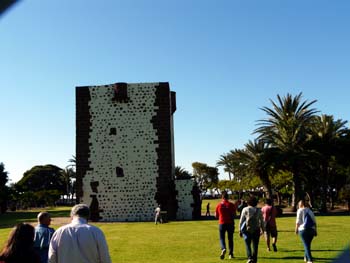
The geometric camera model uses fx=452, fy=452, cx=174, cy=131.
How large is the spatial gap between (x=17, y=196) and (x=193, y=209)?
134 feet

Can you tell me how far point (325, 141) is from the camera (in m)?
36.5

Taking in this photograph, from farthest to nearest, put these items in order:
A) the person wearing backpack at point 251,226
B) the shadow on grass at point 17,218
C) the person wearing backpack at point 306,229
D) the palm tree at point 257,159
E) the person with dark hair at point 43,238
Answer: the palm tree at point 257,159, the shadow on grass at point 17,218, the person wearing backpack at point 251,226, the person wearing backpack at point 306,229, the person with dark hair at point 43,238

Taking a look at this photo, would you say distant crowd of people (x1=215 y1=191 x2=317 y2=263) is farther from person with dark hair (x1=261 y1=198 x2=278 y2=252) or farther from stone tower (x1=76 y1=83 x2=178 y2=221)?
stone tower (x1=76 y1=83 x2=178 y2=221)

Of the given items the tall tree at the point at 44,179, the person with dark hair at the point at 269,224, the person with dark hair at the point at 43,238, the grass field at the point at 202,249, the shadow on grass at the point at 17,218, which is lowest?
the shadow on grass at the point at 17,218

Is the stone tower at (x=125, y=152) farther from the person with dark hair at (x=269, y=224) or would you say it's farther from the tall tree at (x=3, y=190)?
the tall tree at (x=3, y=190)

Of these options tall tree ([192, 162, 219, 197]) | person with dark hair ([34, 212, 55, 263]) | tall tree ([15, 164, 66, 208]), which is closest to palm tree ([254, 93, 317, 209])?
person with dark hair ([34, 212, 55, 263])

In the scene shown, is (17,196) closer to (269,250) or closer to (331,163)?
(331,163)

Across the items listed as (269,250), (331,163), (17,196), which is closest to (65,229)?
(269,250)

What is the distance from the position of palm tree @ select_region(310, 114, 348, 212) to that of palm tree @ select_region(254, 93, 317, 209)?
1.09 meters

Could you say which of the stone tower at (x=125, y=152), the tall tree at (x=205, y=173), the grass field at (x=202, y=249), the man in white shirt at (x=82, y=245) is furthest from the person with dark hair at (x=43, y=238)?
the tall tree at (x=205, y=173)

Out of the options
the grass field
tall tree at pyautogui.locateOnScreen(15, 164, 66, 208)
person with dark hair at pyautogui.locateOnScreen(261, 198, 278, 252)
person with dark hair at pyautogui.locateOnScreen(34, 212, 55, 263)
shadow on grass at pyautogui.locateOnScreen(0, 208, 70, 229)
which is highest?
tall tree at pyautogui.locateOnScreen(15, 164, 66, 208)

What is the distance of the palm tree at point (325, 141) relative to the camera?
36031mm

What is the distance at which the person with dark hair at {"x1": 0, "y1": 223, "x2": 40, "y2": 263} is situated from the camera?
3822 millimetres

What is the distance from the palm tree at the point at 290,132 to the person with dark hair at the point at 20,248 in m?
31.7
